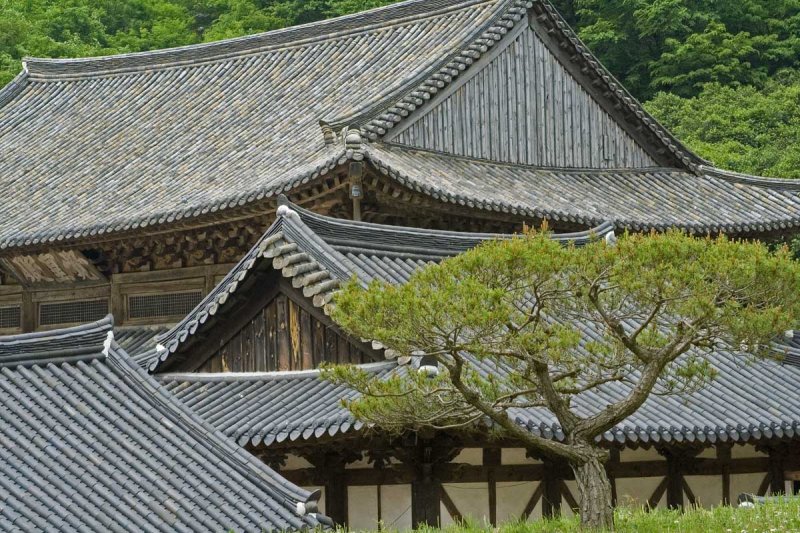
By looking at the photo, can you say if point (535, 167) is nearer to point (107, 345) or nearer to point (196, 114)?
point (196, 114)

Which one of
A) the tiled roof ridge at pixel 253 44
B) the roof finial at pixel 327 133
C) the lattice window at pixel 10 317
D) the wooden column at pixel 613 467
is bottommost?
the wooden column at pixel 613 467

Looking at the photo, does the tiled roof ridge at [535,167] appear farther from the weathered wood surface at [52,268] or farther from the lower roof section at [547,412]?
the lower roof section at [547,412]

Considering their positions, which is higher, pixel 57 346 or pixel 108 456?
pixel 57 346

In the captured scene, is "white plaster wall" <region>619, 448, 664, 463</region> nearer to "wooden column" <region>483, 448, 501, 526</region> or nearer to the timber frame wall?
the timber frame wall

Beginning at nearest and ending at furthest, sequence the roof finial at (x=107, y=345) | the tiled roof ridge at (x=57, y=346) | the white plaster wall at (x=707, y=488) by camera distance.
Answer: the tiled roof ridge at (x=57, y=346), the roof finial at (x=107, y=345), the white plaster wall at (x=707, y=488)

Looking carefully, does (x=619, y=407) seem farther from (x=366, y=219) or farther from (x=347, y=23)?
(x=347, y=23)

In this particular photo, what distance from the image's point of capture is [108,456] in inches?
520

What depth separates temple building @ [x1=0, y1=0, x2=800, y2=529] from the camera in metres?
15.9

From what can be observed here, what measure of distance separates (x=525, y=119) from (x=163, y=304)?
257 inches

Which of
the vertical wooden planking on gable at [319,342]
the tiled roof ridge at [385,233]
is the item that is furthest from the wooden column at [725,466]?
the vertical wooden planking on gable at [319,342]

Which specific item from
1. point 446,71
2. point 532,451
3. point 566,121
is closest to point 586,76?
point 566,121

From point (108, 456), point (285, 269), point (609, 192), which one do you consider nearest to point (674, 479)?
point (285, 269)

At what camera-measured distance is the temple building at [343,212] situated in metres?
15.9

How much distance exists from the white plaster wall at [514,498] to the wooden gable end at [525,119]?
7490 mm
